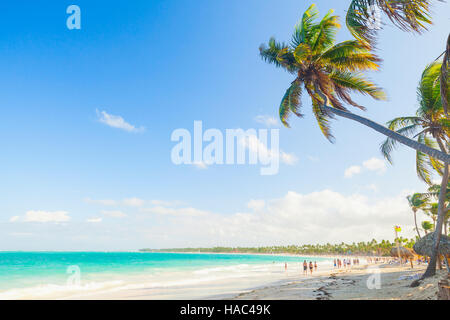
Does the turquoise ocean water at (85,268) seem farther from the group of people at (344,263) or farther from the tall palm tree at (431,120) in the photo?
the tall palm tree at (431,120)

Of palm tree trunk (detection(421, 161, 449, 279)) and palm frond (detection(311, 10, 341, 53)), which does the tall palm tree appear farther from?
palm frond (detection(311, 10, 341, 53))

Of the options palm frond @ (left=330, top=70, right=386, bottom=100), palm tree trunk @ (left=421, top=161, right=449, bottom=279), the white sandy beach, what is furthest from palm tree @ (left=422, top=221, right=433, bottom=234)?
palm frond @ (left=330, top=70, right=386, bottom=100)

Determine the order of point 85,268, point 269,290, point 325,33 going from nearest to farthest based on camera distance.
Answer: point 325,33
point 269,290
point 85,268

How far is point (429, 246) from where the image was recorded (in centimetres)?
1205

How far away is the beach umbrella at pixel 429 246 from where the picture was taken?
1135cm

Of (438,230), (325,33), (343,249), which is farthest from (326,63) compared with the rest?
(343,249)

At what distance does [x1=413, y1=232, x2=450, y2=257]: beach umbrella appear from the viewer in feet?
37.2

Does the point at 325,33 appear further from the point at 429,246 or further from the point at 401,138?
the point at 429,246

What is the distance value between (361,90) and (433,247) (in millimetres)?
7157

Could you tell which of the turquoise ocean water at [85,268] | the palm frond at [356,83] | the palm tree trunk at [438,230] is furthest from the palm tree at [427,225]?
the palm frond at [356,83]
